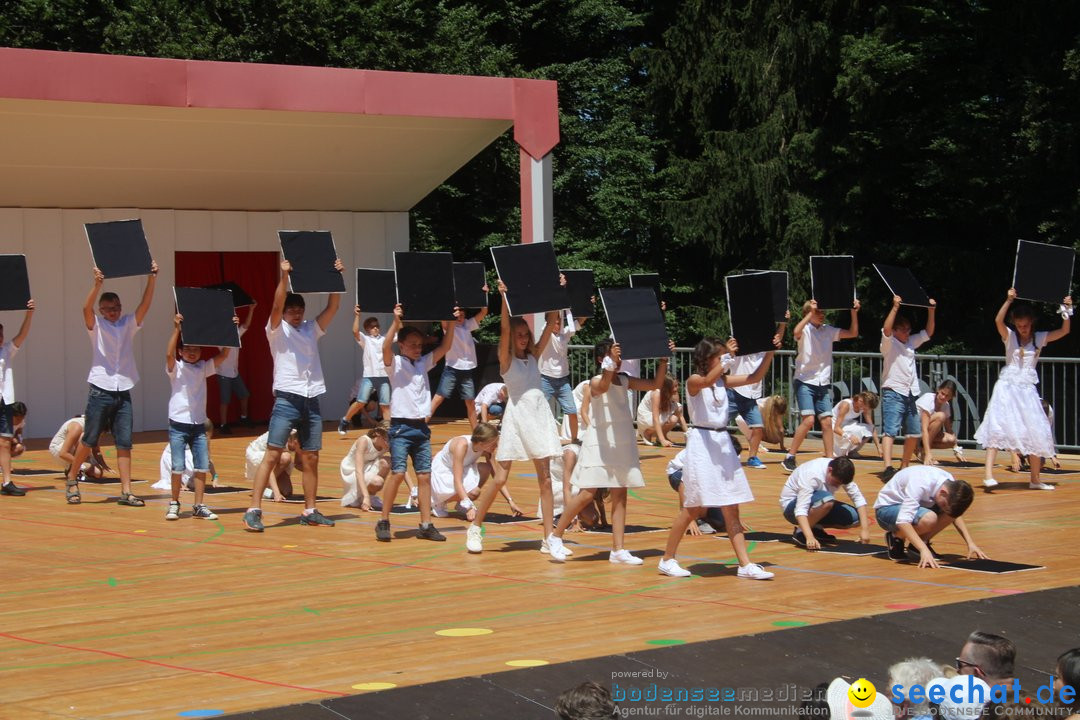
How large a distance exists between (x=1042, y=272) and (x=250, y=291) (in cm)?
1208

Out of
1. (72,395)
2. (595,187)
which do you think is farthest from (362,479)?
(595,187)

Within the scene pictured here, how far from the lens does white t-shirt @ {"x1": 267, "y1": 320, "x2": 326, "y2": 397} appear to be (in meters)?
11.7

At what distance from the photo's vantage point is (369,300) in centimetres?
1727

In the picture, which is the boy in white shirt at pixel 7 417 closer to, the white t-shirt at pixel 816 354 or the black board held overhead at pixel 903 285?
the white t-shirt at pixel 816 354

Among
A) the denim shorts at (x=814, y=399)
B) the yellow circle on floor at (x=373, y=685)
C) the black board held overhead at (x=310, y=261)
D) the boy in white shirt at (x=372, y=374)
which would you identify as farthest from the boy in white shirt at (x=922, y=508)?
the boy in white shirt at (x=372, y=374)

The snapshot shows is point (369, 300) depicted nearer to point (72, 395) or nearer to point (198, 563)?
point (72, 395)

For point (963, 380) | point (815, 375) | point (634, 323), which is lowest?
point (963, 380)

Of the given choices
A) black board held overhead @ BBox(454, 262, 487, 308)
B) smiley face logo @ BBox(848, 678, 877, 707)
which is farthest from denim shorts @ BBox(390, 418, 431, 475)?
smiley face logo @ BBox(848, 678, 877, 707)

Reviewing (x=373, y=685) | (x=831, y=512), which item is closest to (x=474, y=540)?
(x=831, y=512)

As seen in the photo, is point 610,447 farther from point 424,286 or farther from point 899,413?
point 899,413

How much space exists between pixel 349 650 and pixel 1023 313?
29.1 ft

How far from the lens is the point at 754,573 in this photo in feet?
30.9

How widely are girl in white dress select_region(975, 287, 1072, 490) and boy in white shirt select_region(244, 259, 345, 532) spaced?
21.5 ft

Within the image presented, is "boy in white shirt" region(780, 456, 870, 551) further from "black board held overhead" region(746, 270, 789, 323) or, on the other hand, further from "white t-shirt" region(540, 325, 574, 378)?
"white t-shirt" region(540, 325, 574, 378)
